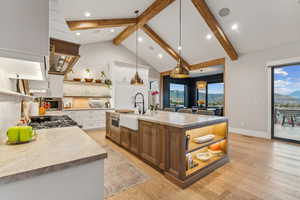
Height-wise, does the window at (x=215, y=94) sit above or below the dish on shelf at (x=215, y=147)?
above

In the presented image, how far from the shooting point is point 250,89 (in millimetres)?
4867

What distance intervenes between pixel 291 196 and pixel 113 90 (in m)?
5.60

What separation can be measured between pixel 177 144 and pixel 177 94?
304 inches

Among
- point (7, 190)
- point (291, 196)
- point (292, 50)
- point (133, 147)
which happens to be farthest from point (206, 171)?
point (292, 50)

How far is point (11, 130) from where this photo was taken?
1.02 m

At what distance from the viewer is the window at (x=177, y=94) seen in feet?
29.9

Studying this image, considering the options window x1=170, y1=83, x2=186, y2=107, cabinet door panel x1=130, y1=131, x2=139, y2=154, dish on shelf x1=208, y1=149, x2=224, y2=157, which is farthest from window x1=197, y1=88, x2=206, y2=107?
cabinet door panel x1=130, y1=131, x2=139, y2=154

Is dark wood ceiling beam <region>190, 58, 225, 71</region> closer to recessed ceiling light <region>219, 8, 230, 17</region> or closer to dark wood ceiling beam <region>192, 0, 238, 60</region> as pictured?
dark wood ceiling beam <region>192, 0, 238, 60</region>

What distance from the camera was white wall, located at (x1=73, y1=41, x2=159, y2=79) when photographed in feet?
19.0

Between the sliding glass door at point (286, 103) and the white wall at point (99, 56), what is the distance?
613 cm

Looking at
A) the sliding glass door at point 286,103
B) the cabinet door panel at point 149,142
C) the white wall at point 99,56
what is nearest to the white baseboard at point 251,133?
the sliding glass door at point 286,103

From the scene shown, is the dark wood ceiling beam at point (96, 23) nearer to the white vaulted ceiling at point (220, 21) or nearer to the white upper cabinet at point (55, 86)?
the white vaulted ceiling at point (220, 21)

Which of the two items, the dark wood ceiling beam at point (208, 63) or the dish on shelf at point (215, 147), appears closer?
the dish on shelf at point (215, 147)

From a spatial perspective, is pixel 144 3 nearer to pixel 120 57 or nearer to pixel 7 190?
pixel 120 57
